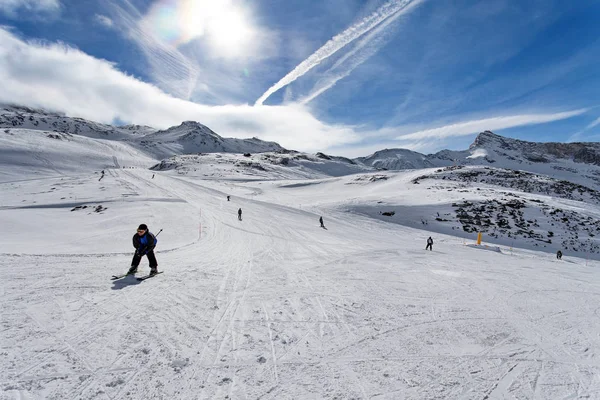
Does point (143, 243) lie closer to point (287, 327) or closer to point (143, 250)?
point (143, 250)

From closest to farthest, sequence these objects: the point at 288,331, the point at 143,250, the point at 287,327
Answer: the point at 288,331 → the point at 287,327 → the point at 143,250

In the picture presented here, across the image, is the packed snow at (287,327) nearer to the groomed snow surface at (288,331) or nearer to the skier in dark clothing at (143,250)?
the groomed snow surface at (288,331)

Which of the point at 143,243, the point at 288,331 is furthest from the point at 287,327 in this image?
the point at 143,243

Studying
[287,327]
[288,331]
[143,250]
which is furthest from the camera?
[143,250]

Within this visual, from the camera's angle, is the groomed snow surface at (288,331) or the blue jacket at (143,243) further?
the blue jacket at (143,243)

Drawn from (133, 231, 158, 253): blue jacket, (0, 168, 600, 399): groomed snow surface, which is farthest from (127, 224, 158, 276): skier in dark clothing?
(0, 168, 600, 399): groomed snow surface

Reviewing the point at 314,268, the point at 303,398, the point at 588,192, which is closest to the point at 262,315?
the point at 303,398

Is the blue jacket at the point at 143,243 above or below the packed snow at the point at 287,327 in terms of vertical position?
above

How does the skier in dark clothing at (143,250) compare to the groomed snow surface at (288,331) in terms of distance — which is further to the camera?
the skier in dark clothing at (143,250)

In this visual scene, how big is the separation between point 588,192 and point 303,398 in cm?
6226

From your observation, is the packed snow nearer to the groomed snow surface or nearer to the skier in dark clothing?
the groomed snow surface

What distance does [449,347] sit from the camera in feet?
16.6

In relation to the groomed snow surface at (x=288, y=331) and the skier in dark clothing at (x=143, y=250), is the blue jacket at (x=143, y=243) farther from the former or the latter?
the groomed snow surface at (x=288, y=331)

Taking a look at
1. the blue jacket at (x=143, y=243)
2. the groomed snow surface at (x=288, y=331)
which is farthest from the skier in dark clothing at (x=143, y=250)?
the groomed snow surface at (x=288, y=331)
